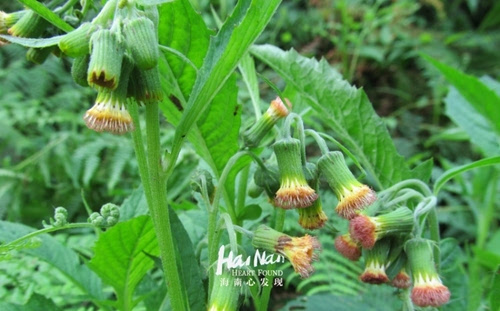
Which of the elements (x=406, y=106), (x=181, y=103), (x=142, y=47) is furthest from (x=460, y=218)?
(x=142, y=47)

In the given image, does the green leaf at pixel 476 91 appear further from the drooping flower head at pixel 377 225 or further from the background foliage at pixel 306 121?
the drooping flower head at pixel 377 225

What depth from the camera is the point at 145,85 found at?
33.7 inches

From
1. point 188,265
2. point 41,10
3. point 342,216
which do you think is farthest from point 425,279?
point 41,10

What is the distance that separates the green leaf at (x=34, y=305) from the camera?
1.14 m

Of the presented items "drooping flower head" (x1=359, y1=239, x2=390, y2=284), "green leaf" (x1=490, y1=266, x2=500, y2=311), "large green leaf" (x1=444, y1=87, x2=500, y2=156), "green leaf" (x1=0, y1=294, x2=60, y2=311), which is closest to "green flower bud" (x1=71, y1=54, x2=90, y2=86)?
"green leaf" (x1=0, y1=294, x2=60, y2=311)

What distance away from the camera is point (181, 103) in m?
1.17

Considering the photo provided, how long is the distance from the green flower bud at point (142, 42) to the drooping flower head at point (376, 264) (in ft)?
1.87

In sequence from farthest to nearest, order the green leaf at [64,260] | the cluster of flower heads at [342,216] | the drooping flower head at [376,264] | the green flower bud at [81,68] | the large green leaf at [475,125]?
the large green leaf at [475,125], the green leaf at [64,260], the drooping flower head at [376,264], the cluster of flower heads at [342,216], the green flower bud at [81,68]

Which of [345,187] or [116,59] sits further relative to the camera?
[345,187]

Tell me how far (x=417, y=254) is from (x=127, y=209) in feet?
2.04

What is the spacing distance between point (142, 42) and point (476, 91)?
2.73ft

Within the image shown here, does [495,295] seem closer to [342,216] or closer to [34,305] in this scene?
[342,216]

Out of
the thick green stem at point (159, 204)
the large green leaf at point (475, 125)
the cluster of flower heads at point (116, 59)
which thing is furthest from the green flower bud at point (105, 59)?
the large green leaf at point (475, 125)

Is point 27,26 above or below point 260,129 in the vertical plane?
above
